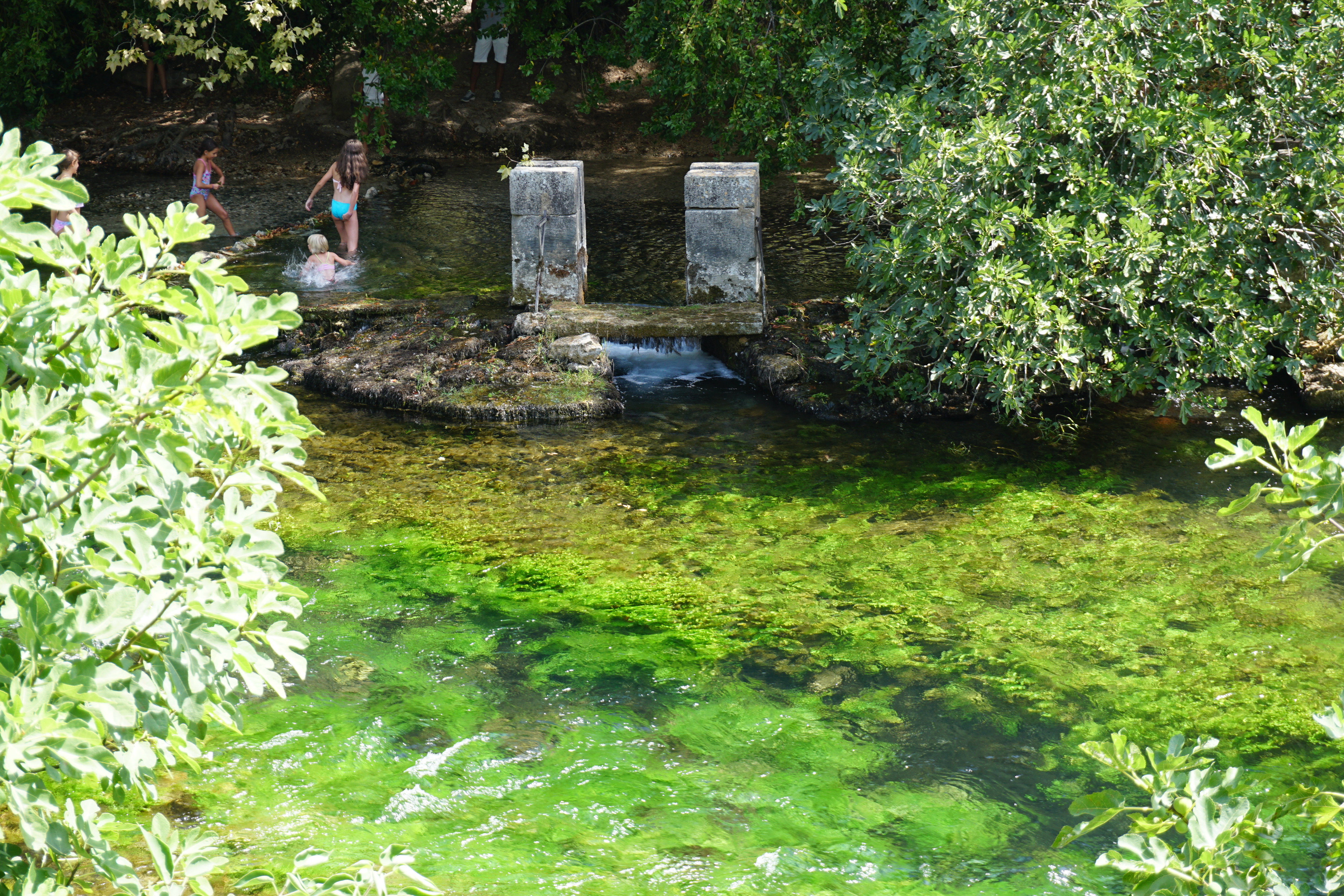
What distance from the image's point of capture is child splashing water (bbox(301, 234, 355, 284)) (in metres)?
11.7

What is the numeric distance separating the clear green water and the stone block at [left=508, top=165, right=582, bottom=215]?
2427 mm

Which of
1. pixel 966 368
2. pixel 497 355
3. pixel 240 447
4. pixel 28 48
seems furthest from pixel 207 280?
pixel 28 48

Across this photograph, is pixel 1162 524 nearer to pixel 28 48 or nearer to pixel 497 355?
pixel 497 355

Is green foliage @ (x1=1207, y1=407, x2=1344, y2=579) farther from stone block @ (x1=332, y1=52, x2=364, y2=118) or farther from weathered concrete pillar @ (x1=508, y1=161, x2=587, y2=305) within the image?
stone block @ (x1=332, y1=52, x2=364, y2=118)

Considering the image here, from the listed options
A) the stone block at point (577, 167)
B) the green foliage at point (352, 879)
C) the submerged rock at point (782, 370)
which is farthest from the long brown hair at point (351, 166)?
the green foliage at point (352, 879)

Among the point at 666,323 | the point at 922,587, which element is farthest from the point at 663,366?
the point at 922,587

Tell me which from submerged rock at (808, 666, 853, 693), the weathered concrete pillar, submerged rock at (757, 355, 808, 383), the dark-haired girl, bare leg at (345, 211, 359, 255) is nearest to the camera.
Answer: submerged rock at (808, 666, 853, 693)

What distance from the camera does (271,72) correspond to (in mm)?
16156

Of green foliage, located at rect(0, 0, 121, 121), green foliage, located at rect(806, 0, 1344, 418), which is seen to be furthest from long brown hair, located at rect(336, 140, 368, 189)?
green foliage, located at rect(806, 0, 1344, 418)

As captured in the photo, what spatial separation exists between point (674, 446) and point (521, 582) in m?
2.36

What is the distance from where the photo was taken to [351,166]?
11.9 m

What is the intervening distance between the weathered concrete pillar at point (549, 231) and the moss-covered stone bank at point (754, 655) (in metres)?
2.36

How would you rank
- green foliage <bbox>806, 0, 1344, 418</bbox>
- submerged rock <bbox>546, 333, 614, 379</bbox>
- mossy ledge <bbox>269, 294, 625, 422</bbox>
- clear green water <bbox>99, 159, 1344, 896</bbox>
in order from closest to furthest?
1. clear green water <bbox>99, 159, 1344, 896</bbox>
2. green foliage <bbox>806, 0, 1344, 418</bbox>
3. mossy ledge <bbox>269, 294, 625, 422</bbox>
4. submerged rock <bbox>546, 333, 614, 379</bbox>

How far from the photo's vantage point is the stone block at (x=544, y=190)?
33.4 ft
